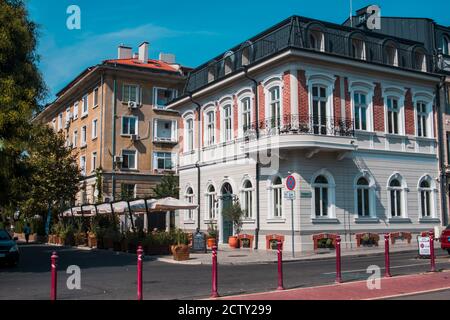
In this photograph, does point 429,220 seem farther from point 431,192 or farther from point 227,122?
point 227,122

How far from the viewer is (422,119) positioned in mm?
30812

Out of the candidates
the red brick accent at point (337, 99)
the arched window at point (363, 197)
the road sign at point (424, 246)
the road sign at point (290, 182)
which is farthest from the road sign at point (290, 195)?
the arched window at point (363, 197)

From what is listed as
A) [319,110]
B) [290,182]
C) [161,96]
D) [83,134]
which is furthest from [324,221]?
[83,134]

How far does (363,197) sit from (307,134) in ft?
17.5

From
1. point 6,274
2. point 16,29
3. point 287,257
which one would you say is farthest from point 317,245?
point 16,29

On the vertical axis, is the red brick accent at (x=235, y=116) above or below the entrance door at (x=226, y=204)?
above

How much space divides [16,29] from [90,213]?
20.3 m

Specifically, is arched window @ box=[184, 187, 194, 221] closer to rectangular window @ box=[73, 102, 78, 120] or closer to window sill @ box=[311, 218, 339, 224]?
window sill @ box=[311, 218, 339, 224]

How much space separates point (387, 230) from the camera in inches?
1100

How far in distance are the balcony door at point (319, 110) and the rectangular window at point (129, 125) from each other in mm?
22942

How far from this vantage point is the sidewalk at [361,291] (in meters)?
10.5

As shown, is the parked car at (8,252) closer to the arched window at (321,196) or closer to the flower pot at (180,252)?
the flower pot at (180,252)

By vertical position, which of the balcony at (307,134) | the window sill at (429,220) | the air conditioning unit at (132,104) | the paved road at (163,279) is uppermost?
the air conditioning unit at (132,104)

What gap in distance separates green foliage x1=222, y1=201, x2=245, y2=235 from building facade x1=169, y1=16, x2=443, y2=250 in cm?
34
